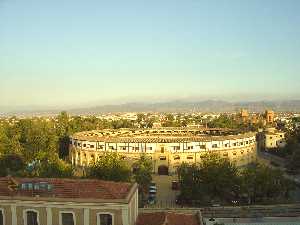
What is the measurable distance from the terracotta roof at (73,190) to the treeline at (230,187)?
631 inches

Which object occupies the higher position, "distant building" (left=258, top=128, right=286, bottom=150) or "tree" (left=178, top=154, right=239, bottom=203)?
"tree" (left=178, top=154, right=239, bottom=203)

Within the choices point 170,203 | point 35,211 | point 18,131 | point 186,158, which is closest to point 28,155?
point 18,131

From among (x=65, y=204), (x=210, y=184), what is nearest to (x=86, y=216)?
(x=65, y=204)

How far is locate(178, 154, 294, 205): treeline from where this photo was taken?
39750mm

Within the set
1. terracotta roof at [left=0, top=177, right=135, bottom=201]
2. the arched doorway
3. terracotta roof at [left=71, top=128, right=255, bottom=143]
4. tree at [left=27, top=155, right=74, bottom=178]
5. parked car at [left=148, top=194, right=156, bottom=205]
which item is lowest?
the arched doorway

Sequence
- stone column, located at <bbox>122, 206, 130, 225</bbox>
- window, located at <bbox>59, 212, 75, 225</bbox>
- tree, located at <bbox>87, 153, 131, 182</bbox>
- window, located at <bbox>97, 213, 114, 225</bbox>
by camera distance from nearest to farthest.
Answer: stone column, located at <bbox>122, 206, 130, 225</bbox> → window, located at <bbox>97, 213, 114, 225</bbox> → window, located at <bbox>59, 212, 75, 225</bbox> → tree, located at <bbox>87, 153, 131, 182</bbox>

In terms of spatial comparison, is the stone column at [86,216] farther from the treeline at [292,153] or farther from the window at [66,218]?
the treeline at [292,153]

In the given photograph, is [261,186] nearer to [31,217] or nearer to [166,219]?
[166,219]

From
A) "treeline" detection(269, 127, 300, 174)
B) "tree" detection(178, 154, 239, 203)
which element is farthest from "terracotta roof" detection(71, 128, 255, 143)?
"tree" detection(178, 154, 239, 203)

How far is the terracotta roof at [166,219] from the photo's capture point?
80.2 ft

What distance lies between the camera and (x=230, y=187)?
40.3 meters

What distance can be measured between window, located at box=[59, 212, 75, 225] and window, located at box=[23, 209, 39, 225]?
1243mm

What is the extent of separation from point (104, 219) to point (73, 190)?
2.28m

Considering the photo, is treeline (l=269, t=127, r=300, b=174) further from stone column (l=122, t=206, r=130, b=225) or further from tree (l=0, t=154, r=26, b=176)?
stone column (l=122, t=206, r=130, b=225)
